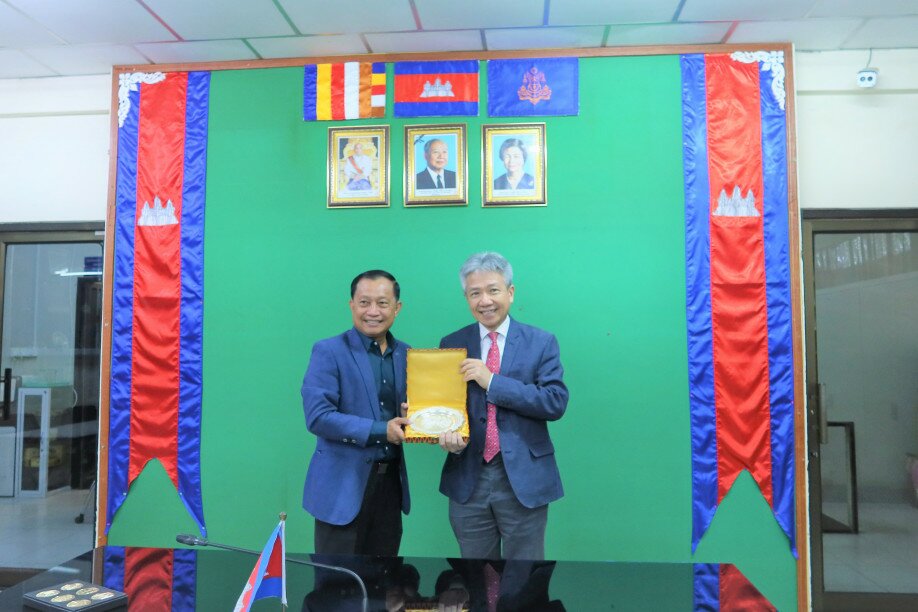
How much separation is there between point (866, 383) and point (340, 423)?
315 centimetres

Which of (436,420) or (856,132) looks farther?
(856,132)

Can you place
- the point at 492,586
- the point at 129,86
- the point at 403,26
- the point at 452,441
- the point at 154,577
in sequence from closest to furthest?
1. the point at 492,586
2. the point at 154,577
3. the point at 452,441
4. the point at 403,26
5. the point at 129,86

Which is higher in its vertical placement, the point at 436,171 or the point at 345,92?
the point at 345,92

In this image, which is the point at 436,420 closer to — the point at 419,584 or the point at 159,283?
the point at 419,584

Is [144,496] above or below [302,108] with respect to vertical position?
below

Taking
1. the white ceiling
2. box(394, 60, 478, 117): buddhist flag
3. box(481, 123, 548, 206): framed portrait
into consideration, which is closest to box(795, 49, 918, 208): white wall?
the white ceiling

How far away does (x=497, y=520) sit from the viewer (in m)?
2.54

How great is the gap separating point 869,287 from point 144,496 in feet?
14.9

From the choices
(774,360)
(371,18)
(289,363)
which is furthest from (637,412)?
(371,18)

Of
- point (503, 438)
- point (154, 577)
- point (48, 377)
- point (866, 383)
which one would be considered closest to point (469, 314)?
point (503, 438)

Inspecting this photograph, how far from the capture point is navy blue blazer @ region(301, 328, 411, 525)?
2.47 metres

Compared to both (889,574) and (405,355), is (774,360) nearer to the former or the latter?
(889,574)

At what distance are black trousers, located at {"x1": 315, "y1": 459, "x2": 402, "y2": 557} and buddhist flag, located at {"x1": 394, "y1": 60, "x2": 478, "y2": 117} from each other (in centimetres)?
214

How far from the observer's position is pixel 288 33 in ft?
11.6
